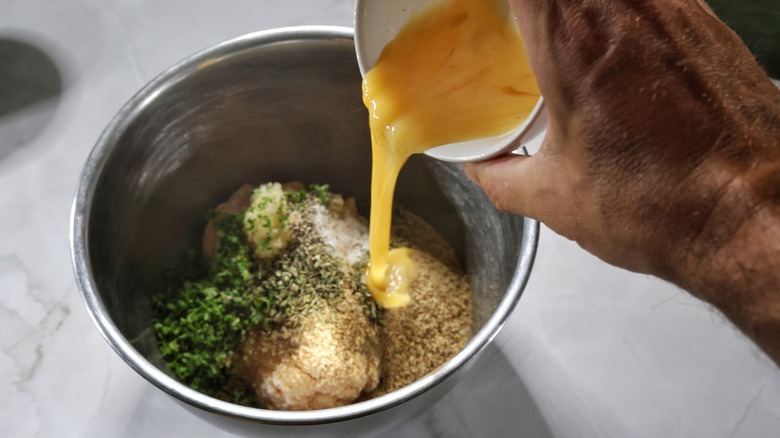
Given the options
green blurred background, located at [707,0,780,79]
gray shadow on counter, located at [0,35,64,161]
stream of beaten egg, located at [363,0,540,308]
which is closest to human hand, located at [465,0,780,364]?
stream of beaten egg, located at [363,0,540,308]

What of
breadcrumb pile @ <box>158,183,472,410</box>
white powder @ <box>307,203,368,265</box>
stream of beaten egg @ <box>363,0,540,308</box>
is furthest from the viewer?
white powder @ <box>307,203,368,265</box>

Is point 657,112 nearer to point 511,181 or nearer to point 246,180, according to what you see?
point 511,181

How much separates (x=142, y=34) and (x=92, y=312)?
89 cm

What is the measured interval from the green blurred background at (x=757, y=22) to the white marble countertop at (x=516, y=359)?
59 cm

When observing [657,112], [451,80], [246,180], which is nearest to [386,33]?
[451,80]

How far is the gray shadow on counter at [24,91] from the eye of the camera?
1336 mm

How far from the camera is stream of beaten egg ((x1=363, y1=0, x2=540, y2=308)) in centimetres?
77

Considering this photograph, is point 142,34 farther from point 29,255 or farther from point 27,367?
point 27,367

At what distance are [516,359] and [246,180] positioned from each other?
0.61 meters

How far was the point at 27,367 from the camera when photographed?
3.57 feet

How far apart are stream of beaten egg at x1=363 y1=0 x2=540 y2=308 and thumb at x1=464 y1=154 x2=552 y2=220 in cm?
6

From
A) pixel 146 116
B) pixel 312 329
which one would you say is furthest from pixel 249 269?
pixel 146 116

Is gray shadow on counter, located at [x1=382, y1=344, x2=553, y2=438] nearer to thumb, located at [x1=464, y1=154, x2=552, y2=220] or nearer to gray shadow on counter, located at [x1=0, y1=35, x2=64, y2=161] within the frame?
thumb, located at [x1=464, y1=154, x2=552, y2=220]

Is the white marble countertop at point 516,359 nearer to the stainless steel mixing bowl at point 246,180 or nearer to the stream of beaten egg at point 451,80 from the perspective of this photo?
the stainless steel mixing bowl at point 246,180
